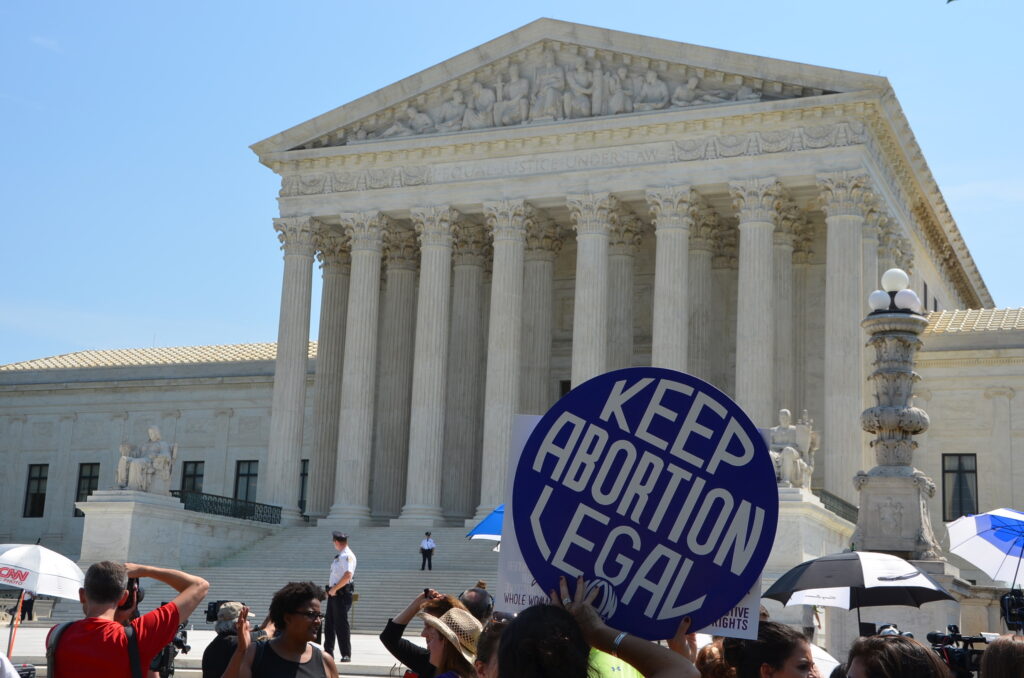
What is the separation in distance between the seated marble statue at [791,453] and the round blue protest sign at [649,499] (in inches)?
1277

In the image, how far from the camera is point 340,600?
79.2 feet

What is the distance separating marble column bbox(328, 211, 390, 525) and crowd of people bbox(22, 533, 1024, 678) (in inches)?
1584

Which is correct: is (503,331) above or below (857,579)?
above

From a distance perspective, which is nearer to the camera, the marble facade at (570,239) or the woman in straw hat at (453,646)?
the woman in straw hat at (453,646)

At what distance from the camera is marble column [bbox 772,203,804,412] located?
1877 inches

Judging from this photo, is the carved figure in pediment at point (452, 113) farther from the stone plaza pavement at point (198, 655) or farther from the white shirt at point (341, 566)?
the white shirt at point (341, 566)

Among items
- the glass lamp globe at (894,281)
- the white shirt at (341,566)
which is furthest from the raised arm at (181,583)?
the glass lamp globe at (894,281)

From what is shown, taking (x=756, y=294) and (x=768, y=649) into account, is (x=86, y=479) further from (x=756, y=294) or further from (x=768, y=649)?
(x=768, y=649)

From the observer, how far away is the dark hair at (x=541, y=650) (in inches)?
181

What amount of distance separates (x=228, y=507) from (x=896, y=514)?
2988cm

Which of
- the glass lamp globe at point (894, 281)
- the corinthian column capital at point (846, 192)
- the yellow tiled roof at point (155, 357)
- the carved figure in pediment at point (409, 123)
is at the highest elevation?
the carved figure in pediment at point (409, 123)

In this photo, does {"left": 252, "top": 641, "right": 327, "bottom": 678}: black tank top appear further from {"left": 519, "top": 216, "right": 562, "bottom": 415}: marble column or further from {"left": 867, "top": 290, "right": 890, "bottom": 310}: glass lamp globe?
{"left": 519, "top": 216, "right": 562, "bottom": 415}: marble column

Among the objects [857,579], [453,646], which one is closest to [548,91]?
[857,579]

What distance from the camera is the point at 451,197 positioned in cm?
4922
